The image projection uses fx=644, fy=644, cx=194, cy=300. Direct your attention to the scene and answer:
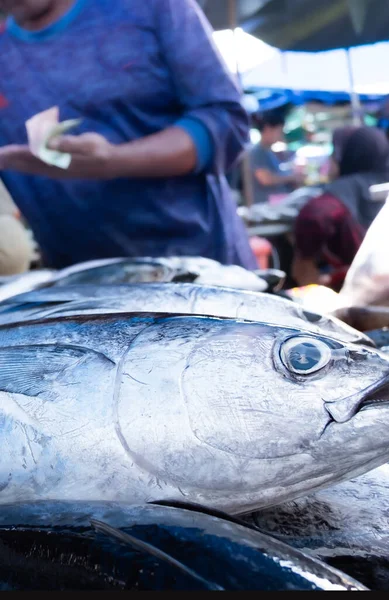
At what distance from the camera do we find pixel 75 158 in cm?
180

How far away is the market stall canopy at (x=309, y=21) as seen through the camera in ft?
11.7

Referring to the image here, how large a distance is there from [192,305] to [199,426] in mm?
468

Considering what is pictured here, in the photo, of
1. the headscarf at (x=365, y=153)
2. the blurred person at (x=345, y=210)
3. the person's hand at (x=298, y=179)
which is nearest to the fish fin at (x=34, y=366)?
the blurred person at (x=345, y=210)

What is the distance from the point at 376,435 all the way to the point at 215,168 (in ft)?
5.02

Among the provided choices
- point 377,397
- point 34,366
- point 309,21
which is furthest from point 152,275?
point 309,21

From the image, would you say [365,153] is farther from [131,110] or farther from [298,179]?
[298,179]

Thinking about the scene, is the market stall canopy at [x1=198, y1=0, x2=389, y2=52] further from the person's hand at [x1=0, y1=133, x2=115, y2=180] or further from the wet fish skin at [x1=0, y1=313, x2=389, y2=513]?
the wet fish skin at [x1=0, y1=313, x2=389, y2=513]

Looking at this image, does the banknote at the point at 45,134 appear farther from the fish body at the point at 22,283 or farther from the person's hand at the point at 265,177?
the person's hand at the point at 265,177

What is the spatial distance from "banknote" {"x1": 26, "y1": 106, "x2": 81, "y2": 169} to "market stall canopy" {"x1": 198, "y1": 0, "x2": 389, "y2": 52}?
2161 millimetres

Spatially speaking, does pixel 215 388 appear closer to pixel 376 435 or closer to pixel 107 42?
pixel 376 435

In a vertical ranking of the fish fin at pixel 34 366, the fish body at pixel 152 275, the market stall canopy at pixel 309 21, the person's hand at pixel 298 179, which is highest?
the fish fin at pixel 34 366

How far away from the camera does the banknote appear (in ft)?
5.31

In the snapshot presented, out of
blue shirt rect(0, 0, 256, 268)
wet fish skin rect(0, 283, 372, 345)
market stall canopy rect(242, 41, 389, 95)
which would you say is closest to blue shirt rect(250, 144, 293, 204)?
market stall canopy rect(242, 41, 389, 95)

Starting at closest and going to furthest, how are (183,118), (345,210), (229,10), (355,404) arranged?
(355,404), (183,118), (229,10), (345,210)
